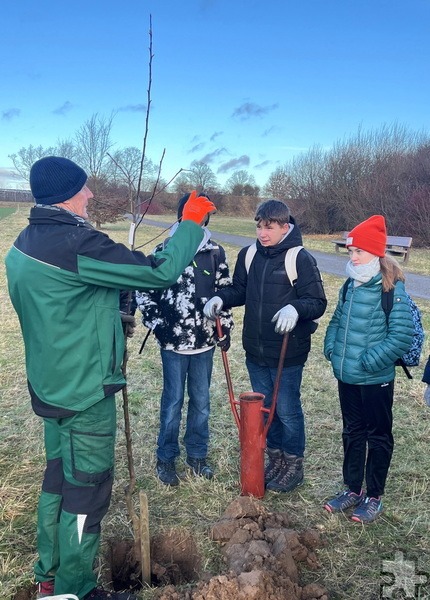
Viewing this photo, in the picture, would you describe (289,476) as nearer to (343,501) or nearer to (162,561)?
(343,501)

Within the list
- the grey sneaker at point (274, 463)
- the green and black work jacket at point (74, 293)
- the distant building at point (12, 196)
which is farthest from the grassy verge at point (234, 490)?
the distant building at point (12, 196)

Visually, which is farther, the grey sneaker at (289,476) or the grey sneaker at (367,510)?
the grey sneaker at (289,476)

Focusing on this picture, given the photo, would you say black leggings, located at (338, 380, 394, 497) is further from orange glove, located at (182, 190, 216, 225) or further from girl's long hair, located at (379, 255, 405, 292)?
orange glove, located at (182, 190, 216, 225)

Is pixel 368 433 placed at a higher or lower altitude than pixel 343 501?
higher

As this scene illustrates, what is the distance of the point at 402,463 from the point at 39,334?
9.82 feet

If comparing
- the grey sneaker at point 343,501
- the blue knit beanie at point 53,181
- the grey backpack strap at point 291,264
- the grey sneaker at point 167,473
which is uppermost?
the blue knit beanie at point 53,181

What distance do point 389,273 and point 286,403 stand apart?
1.13 m

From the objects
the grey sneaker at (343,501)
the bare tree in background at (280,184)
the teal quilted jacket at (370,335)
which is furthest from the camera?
the bare tree in background at (280,184)

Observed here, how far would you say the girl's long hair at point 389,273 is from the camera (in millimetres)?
3104

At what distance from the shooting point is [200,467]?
3.89 meters

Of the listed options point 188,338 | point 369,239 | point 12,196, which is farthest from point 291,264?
point 12,196

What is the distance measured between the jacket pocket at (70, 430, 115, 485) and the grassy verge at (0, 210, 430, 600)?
0.74 metres

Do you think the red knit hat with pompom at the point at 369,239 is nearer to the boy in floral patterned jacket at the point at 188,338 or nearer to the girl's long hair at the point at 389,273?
the girl's long hair at the point at 389,273

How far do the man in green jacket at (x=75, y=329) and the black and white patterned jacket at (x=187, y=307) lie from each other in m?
1.06
